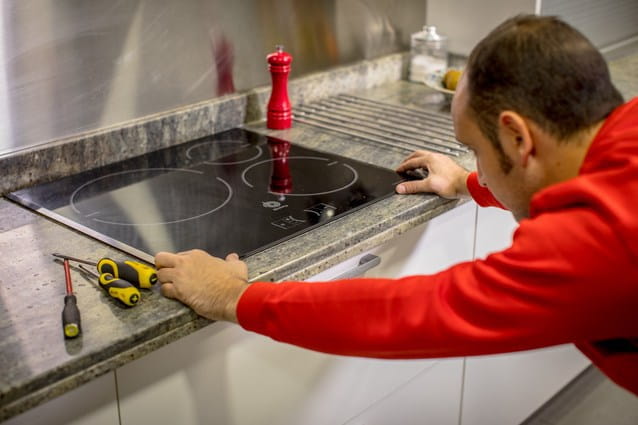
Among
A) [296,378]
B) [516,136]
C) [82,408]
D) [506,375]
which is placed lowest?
[506,375]

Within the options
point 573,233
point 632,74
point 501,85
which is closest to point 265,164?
point 501,85

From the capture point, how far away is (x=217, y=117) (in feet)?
6.40

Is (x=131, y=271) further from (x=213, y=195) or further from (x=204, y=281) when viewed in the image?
(x=213, y=195)

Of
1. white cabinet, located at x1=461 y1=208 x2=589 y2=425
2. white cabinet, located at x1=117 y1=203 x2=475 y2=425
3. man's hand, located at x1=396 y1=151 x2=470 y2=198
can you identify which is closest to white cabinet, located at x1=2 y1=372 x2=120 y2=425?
white cabinet, located at x1=117 y1=203 x2=475 y2=425

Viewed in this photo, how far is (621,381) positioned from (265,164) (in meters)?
0.86

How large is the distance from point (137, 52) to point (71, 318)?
84cm

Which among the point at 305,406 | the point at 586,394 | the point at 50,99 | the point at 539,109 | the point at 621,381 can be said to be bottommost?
the point at 586,394

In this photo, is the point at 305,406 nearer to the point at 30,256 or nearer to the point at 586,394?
the point at 30,256

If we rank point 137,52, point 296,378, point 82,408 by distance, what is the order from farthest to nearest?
point 137,52 → point 296,378 → point 82,408

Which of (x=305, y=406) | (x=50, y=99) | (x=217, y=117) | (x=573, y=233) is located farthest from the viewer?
(x=217, y=117)

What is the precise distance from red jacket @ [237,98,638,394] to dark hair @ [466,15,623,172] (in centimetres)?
4

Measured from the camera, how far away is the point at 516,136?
1096 mm

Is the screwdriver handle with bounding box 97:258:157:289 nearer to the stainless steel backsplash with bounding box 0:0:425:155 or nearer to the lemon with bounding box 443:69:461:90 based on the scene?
the stainless steel backsplash with bounding box 0:0:425:155

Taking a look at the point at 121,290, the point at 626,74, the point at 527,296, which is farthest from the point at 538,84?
the point at 626,74
